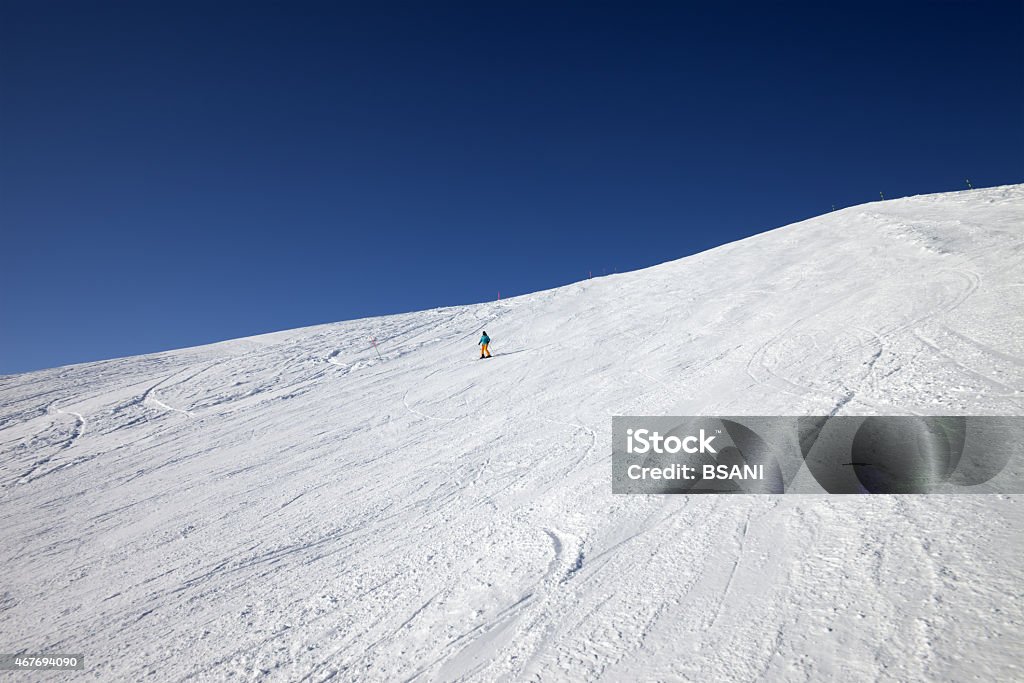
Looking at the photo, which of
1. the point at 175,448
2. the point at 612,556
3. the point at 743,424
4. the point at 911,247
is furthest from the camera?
the point at 911,247

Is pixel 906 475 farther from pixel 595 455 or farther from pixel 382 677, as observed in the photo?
pixel 382 677

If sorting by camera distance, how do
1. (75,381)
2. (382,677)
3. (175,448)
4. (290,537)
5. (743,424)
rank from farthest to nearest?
(75,381), (175,448), (743,424), (290,537), (382,677)

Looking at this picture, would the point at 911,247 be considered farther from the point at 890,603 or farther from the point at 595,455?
the point at 890,603

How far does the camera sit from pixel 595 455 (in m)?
8.14

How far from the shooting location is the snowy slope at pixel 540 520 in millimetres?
4152

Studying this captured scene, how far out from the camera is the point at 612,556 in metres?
5.43

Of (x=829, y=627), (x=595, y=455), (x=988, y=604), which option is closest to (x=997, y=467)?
(x=988, y=604)

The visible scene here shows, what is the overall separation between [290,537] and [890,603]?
271 inches

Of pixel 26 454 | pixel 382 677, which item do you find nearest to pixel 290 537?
pixel 382 677

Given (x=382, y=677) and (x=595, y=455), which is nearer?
(x=382, y=677)

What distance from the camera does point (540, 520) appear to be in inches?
255

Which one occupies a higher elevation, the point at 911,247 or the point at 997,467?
the point at 911,247

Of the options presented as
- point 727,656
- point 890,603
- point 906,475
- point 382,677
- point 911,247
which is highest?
point 911,247

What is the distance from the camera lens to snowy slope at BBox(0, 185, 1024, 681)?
4.15m
